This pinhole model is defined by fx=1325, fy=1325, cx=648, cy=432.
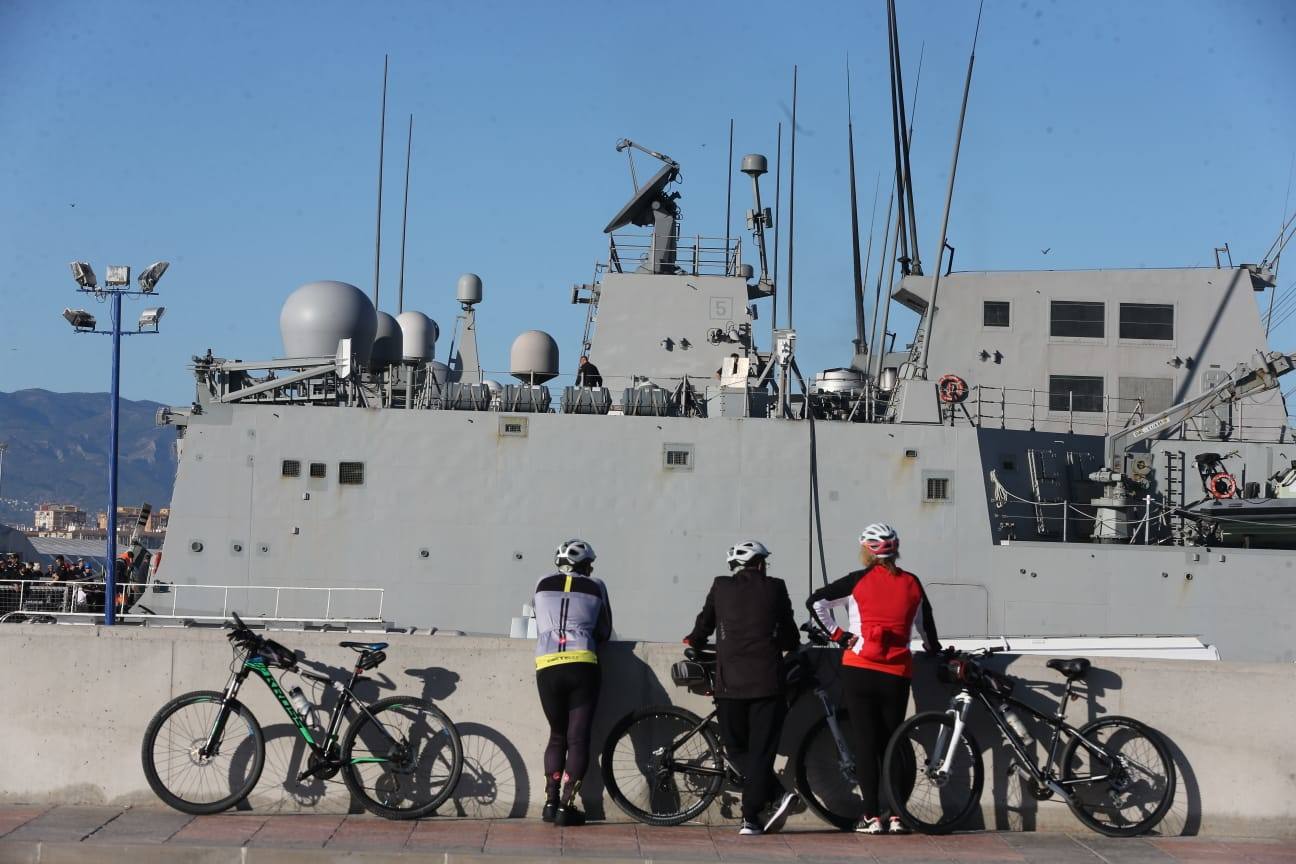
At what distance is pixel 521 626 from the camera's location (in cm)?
1367

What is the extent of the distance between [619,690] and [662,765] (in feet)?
1.70

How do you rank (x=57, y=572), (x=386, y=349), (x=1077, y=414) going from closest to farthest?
(x=1077, y=414)
(x=386, y=349)
(x=57, y=572)

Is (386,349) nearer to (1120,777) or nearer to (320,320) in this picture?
(320,320)

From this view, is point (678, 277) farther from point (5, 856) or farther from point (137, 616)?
point (5, 856)

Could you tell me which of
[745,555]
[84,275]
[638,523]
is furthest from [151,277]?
[745,555]

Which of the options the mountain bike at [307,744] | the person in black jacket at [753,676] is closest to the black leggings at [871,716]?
the person in black jacket at [753,676]

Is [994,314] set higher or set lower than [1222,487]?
higher

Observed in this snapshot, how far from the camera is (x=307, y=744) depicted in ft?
24.1

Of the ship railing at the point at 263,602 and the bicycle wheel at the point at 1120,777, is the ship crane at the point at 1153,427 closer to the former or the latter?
the ship railing at the point at 263,602

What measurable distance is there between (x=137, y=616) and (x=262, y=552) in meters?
2.02

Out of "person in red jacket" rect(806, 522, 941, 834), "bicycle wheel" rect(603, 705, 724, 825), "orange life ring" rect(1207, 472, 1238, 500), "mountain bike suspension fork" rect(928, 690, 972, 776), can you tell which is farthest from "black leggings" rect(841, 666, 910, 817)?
"orange life ring" rect(1207, 472, 1238, 500)

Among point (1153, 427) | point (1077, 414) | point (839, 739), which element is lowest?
point (839, 739)

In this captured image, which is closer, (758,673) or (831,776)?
(758,673)

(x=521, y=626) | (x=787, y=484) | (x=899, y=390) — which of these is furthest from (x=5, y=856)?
(x=899, y=390)
